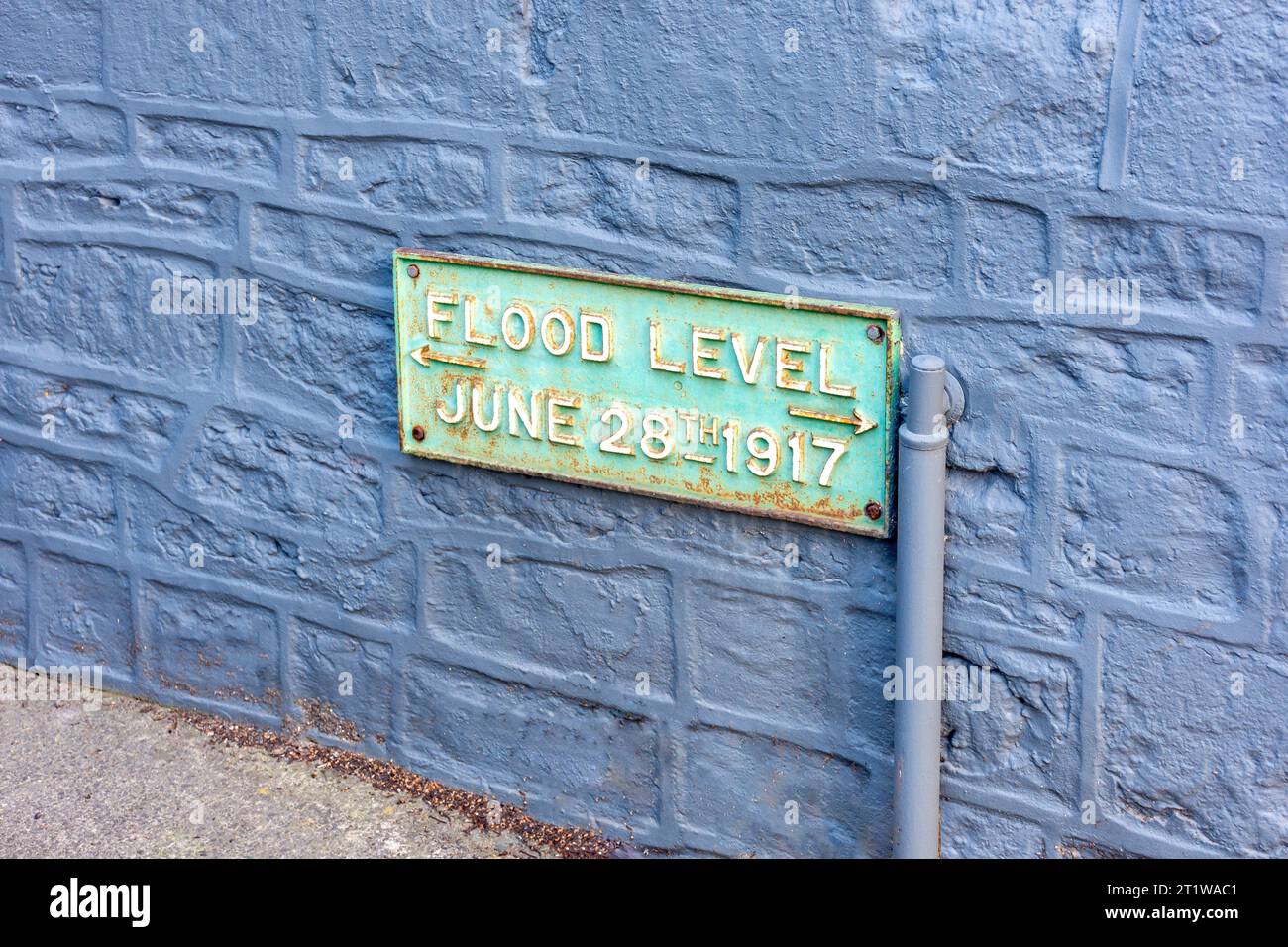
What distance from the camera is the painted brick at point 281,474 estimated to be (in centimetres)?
→ 364

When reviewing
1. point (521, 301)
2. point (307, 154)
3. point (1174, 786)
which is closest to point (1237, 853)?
point (1174, 786)

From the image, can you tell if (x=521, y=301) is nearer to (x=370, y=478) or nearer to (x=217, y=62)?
(x=370, y=478)

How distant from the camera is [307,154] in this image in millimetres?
3475

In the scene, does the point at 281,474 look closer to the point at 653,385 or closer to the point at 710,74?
the point at 653,385

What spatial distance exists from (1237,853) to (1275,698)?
1.02 feet

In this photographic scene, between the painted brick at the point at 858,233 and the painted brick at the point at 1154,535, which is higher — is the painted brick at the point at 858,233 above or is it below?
above

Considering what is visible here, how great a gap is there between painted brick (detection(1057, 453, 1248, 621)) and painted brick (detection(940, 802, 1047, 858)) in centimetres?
51

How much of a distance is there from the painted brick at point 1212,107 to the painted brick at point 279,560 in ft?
5.80

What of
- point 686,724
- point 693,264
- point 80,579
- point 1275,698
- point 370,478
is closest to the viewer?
point 1275,698

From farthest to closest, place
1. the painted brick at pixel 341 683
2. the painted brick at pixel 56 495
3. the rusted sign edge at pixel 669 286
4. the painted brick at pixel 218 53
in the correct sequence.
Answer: the painted brick at pixel 56 495
the painted brick at pixel 341 683
the painted brick at pixel 218 53
the rusted sign edge at pixel 669 286

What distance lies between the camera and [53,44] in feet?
12.2

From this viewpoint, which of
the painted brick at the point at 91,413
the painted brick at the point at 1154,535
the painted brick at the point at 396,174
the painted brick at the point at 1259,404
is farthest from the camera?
the painted brick at the point at 91,413

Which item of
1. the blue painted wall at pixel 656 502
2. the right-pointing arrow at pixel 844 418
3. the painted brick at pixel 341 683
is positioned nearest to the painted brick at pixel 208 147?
the blue painted wall at pixel 656 502

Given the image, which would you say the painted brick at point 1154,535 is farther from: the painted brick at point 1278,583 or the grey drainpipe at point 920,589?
the grey drainpipe at point 920,589
